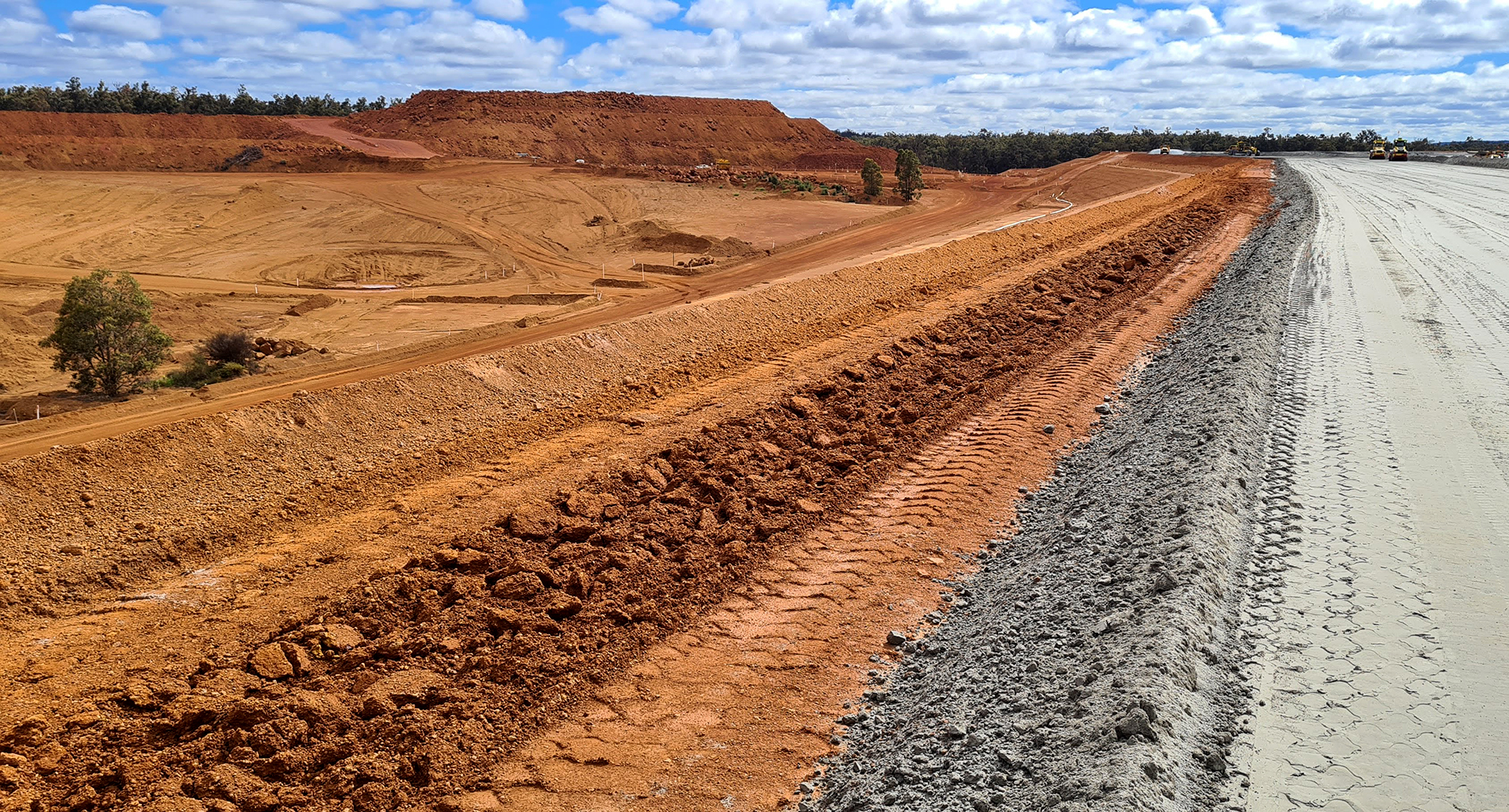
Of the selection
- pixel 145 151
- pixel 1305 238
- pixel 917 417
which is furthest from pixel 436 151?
pixel 917 417

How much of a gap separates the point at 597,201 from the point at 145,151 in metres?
32.0

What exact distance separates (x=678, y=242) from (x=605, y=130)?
4801 cm

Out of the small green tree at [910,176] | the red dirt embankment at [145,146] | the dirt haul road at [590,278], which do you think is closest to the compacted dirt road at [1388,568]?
the dirt haul road at [590,278]

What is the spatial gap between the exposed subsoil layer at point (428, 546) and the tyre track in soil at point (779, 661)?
10.7 inches

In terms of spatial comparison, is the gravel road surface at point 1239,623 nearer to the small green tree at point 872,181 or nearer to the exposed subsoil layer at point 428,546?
the exposed subsoil layer at point 428,546

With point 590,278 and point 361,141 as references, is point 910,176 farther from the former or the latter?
point 361,141

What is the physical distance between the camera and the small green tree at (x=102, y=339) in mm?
15414

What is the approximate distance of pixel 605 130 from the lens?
77.1 metres

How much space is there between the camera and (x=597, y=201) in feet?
138

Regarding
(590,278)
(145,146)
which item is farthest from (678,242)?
(145,146)

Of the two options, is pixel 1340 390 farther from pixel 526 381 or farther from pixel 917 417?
pixel 526 381

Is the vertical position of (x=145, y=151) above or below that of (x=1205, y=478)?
above

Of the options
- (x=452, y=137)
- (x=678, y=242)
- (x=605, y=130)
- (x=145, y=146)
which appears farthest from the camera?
(x=605, y=130)

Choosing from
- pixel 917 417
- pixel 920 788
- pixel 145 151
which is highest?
pixel 145 151
